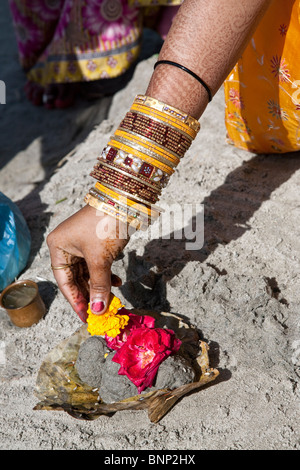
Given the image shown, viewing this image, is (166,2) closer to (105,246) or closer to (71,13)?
(71,13)

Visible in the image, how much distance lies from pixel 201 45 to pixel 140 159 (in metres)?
0.45

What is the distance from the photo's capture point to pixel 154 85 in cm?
160

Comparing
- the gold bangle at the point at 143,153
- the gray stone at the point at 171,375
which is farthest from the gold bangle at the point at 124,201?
the gray stone at the point at 171,375

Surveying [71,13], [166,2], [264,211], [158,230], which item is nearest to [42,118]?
[71,13]

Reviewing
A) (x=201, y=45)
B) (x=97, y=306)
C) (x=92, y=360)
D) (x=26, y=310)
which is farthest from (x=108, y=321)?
(x=201, y=45)

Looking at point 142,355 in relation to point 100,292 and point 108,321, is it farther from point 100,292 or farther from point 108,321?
point 100,292

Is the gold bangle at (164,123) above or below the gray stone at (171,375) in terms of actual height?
above

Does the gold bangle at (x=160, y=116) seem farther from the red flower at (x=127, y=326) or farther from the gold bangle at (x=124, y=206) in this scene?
the red flower at (x=127, y=326)

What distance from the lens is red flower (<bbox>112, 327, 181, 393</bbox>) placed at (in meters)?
1.71

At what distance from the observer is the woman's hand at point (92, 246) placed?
159 centimetres

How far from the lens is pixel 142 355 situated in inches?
68.2

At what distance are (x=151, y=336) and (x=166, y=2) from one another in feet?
11.7

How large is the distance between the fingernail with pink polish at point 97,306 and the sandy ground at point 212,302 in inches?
22.4

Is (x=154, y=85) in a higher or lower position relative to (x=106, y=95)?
higher
